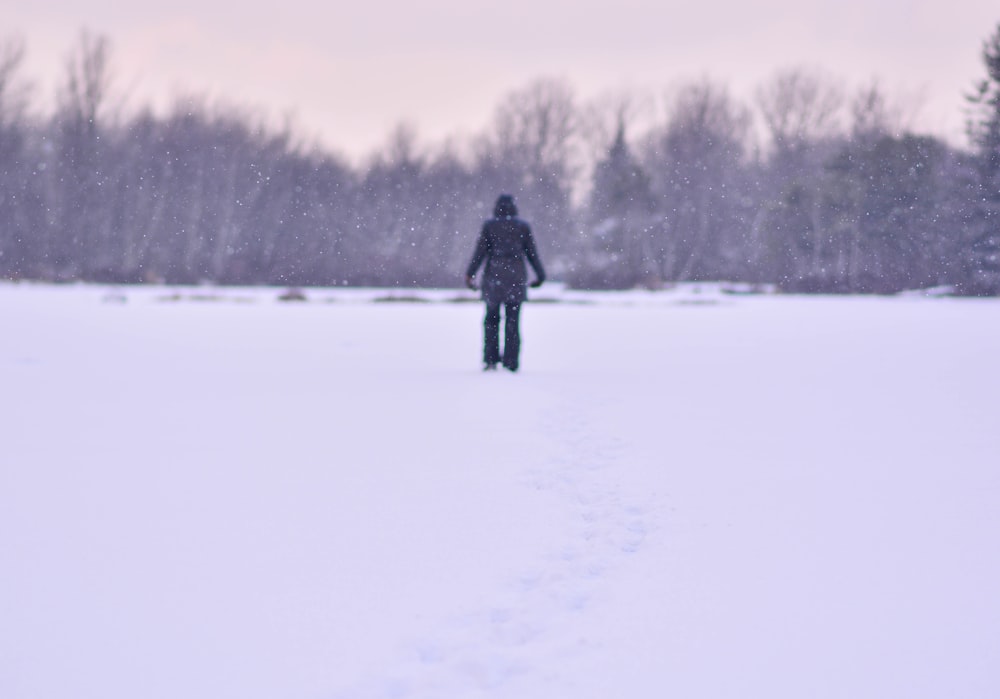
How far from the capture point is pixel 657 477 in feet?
14.2

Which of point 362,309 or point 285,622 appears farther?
point 362,309

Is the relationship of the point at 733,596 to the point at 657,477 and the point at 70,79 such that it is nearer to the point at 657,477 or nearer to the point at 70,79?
the point at 657,477

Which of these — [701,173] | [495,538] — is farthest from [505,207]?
[701,173]

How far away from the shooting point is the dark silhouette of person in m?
8.48

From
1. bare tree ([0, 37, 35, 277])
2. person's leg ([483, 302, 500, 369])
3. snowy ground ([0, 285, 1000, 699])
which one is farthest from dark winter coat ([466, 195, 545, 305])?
bare tree ([0, 37, 35, 277])

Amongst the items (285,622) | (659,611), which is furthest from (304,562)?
(659,611)

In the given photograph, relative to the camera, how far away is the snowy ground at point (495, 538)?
7.66 ft

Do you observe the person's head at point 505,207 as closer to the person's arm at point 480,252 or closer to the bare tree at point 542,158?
the person's arm at point 480,252

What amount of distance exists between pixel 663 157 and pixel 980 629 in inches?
2250

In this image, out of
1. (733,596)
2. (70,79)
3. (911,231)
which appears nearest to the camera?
(733,596)

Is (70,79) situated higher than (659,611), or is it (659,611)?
(70,79)

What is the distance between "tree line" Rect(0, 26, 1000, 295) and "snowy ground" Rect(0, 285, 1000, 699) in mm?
27412

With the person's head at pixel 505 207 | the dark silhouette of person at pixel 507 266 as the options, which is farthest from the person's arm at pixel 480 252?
the person's head at pixel 505 207

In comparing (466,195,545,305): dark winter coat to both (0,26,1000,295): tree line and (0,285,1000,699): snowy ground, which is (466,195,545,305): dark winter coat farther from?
(0,26,1000,295): tree line
